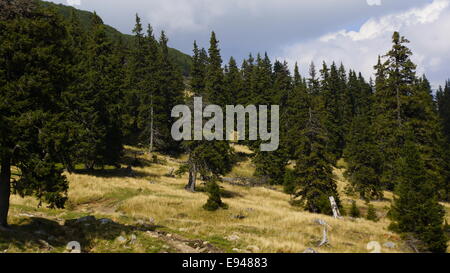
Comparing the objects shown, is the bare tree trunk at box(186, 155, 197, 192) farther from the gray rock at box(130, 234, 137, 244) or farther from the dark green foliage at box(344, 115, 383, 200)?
the dark green foliage at box(344, 115, 383, 200)

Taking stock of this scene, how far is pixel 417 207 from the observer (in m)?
19.2

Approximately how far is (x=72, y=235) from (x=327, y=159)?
73.4ft

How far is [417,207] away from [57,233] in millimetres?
20210

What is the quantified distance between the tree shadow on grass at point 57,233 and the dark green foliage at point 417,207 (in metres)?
15.5

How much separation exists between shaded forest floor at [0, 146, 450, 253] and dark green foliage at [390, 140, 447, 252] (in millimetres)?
1309

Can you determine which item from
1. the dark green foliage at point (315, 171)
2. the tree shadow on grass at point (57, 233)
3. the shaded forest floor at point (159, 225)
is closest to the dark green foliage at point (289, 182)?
the shaded forest floor at point (159, 225)

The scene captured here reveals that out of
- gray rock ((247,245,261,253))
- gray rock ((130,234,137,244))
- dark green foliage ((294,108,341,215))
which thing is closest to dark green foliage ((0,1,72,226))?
gray rock ((130,234,137,244))

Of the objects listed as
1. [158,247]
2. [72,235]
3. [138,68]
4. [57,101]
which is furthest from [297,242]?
[138,68]

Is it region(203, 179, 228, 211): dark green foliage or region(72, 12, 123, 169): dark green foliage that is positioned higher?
region(72, 12, 123, 169): dark green foliage

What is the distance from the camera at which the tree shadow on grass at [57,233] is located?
12.0 metres

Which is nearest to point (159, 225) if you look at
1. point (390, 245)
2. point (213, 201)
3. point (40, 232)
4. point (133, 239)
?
point (133, 239)

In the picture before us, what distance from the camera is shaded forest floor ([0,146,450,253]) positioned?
14.0 m

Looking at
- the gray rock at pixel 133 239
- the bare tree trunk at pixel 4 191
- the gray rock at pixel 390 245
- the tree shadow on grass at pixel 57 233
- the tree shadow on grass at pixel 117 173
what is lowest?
the gray rock at pixel 390 245

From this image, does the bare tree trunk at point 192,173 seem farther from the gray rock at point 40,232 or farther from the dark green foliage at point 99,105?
the gray rock at point 40,232
